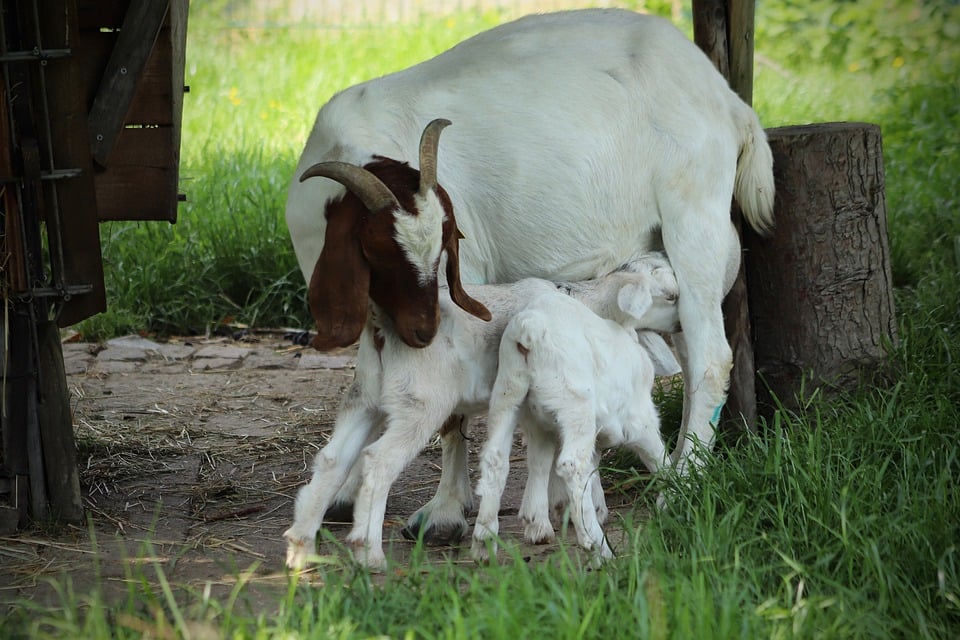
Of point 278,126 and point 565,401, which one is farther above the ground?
point 278,126

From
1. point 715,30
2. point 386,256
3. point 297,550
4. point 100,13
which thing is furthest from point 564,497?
point 100,13

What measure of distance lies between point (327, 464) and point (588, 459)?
85 cm

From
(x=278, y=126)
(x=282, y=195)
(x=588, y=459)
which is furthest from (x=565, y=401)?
(x=278, y=126)

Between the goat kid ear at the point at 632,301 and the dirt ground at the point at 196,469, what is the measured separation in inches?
33.0

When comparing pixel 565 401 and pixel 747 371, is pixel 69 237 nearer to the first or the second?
pixel 565 401

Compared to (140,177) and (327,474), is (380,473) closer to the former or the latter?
(327,474)

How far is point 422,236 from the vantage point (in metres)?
3.85

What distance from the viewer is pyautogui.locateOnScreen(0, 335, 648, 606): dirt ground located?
3930 millimetres

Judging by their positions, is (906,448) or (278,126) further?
(278,126)

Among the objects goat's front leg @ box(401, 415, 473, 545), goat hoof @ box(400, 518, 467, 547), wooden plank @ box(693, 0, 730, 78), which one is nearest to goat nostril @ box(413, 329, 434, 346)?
goat's front leg @ box(401, 415, 473, 545)

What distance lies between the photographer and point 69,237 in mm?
4340

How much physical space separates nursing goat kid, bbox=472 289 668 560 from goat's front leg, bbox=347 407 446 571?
0.23 m

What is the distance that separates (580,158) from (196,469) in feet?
7.13

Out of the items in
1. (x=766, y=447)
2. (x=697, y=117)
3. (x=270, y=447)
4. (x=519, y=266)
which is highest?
(x=697, y=117)
